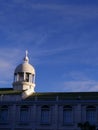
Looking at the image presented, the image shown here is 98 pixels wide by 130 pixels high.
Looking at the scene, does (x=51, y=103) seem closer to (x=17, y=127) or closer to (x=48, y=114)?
(x=48, y=114)

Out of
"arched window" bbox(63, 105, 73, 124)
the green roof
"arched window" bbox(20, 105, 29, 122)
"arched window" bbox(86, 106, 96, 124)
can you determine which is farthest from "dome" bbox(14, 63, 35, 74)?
"arched window" bbox(86, 106, 96, 124)

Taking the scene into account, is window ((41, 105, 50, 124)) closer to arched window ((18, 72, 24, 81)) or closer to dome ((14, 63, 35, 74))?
arched window ((18, 72, 24, 81))

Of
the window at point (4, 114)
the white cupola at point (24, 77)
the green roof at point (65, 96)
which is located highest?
the white cupola at point (24, 77)

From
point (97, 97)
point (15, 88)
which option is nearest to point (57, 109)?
point (97, 97)

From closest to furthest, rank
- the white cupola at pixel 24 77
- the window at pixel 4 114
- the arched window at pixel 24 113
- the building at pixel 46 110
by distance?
the building at pixel 46 110 < the arched window at pixel 24 113 < the window at pixel 4 114 < the white cupola at pixel 24 77

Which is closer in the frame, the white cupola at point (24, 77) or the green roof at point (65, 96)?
the green roof at point (65, 96)

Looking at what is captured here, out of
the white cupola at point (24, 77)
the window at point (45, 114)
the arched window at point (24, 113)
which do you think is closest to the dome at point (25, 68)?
the white cupola at point (24, 77)

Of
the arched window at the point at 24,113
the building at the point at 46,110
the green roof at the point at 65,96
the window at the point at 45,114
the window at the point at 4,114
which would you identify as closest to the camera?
the building at the point at 46,110

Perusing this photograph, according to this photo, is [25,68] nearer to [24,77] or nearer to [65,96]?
[24,77]

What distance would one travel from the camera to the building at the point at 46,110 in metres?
79.5

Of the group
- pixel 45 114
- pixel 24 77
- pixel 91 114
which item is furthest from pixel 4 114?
pixel 91 114

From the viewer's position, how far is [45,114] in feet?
268

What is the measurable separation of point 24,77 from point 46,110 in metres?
12.6

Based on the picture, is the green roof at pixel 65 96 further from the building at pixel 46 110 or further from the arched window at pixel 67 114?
the arched window at pixel 67 114
